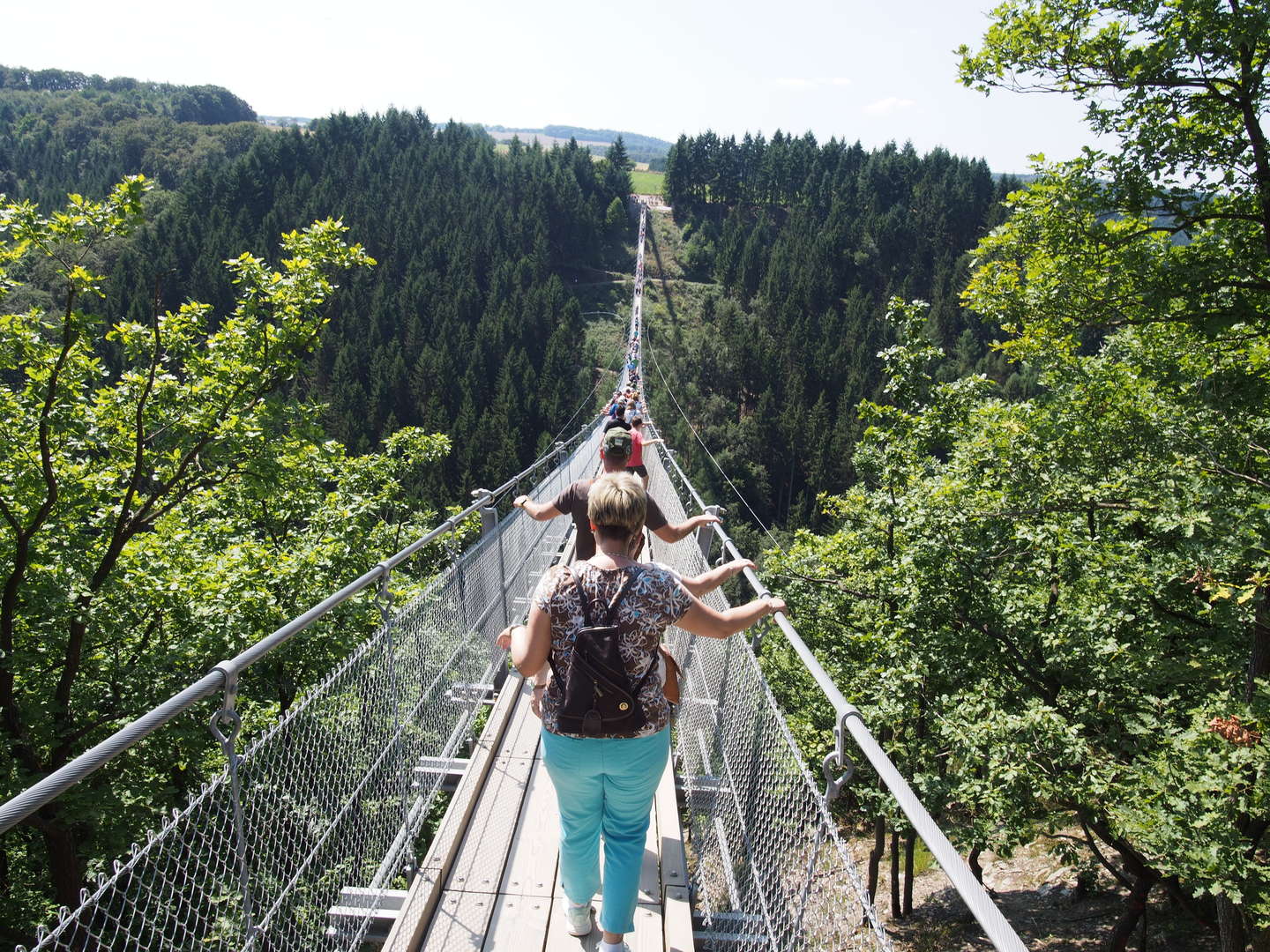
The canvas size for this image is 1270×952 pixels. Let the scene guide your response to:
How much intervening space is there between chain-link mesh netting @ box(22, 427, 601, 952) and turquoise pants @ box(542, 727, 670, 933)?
0.61 meters

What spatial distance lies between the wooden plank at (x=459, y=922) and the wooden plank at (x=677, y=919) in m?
0.53

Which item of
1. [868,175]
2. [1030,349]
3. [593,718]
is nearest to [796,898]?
[593,718]

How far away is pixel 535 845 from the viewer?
2.66m

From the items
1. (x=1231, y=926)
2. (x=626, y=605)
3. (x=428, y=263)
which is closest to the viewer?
(x=626, y=605)

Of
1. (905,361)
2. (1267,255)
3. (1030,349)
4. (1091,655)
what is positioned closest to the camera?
(1267,255)

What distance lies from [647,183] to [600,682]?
132976 millimetres

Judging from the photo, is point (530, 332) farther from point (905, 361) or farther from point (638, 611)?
point (638, 611)

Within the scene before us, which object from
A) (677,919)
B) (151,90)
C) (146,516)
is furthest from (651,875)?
(151,90)

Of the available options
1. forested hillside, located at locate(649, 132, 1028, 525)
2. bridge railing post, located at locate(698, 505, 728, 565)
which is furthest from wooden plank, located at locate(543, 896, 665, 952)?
forested hillside, located at locate(649, 132, 1028, 525)

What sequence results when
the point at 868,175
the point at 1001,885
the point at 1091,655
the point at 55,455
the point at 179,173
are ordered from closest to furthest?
the point at 1091,655
the point at 55,455
the point at 1001,885
the point at 868,175
the point at 179,173

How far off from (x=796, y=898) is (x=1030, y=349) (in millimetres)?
7175

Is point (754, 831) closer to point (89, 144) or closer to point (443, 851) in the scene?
point (443, 851)

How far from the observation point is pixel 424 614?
2859 millimetres

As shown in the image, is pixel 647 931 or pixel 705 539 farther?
pixel 705 539
